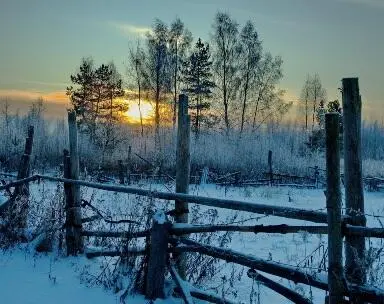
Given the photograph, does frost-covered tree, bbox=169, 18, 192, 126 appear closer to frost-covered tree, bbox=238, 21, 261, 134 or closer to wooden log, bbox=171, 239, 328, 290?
frost-covered tree, bbox=238, 21, 261, 134

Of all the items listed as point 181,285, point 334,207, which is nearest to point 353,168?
point 334,207

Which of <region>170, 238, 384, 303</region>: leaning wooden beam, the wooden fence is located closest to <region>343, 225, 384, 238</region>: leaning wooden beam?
the wooden fence

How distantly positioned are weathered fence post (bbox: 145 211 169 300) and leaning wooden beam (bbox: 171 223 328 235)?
12 cm

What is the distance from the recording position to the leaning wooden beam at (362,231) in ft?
10.3

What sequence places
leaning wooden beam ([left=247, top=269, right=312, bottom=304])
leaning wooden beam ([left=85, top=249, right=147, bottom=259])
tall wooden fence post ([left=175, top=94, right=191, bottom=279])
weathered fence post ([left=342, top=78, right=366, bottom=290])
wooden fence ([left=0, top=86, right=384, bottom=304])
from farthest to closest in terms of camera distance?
leaning wooden beam ([left=85, top=249, right=147, bottom=259]), tall wooden fence post ([left=175, top=94, right=191, bottom=279]), leaning wooden beam ([left=247, top=269, right=312, bottom=304]), weathered fence post ([left=342, top=78, right=366, bottom=290]), wooden fence ([left=0, top=86, right=384, bottom=304])

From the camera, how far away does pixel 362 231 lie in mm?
3258

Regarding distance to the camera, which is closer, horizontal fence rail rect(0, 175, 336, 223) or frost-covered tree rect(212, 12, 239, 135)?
horizontal fence rail rect(0, 175, 336, 223)

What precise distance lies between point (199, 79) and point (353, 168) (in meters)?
32.9

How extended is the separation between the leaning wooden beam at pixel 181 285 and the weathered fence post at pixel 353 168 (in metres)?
1.53

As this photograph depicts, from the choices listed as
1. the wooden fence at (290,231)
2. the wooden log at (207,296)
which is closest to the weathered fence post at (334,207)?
the wooden fence at (290,231)

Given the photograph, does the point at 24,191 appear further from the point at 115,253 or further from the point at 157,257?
the point at 157,257

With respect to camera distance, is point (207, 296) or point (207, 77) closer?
point (207, 296)

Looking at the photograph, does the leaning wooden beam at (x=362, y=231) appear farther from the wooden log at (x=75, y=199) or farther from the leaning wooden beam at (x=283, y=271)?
the wooden log at (x=75, y=199)

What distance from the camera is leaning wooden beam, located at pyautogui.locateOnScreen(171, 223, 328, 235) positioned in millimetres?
3608
